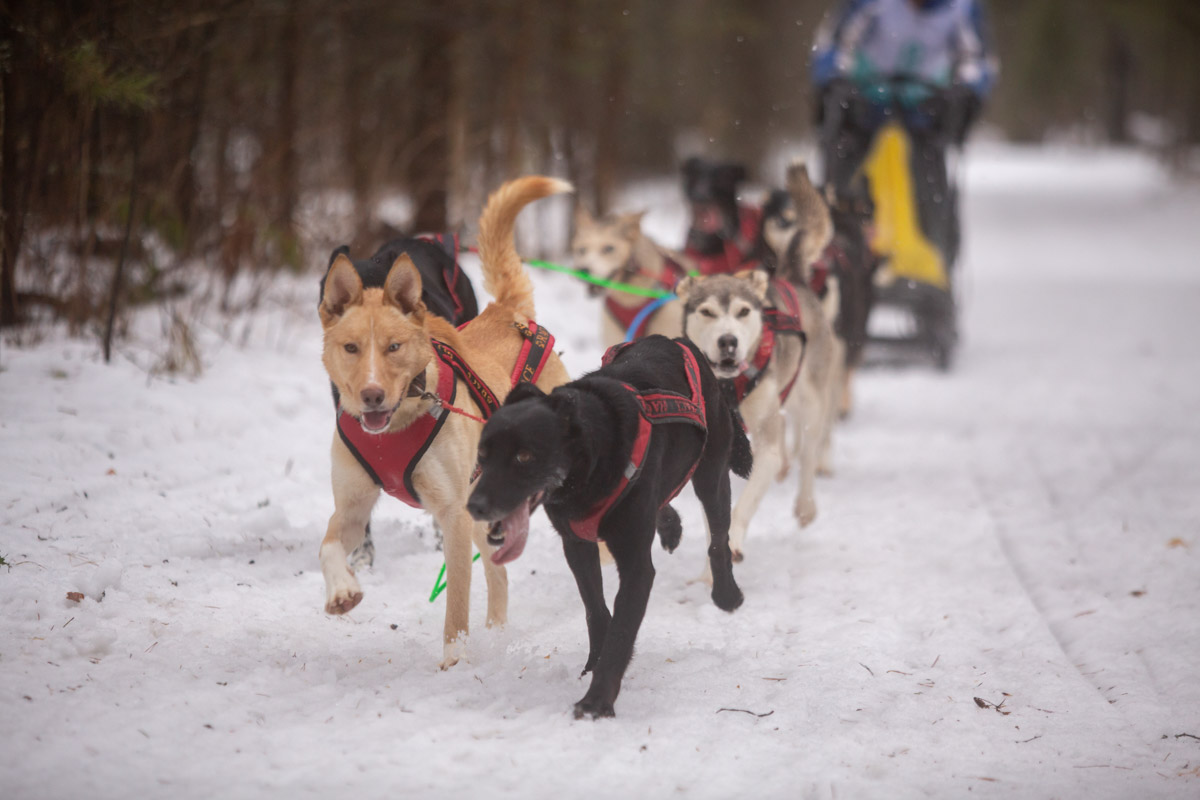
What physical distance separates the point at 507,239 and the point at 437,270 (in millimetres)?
478

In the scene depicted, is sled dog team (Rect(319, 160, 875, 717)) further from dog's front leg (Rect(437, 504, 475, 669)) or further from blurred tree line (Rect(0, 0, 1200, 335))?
blurred tree line (Rect(0, 0, 1200, 335))

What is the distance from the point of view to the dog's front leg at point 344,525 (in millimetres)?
3111

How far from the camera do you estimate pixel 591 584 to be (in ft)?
10.2

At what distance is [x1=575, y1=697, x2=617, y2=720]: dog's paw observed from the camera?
9.61ft

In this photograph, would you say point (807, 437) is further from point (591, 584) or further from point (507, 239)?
point (591, 584)

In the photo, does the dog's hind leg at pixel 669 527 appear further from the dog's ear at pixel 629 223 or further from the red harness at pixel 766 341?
the dog's ear at pixel 629 223

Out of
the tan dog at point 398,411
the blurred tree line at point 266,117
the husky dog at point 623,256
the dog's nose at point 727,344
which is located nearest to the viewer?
the tan dog at point 398,411

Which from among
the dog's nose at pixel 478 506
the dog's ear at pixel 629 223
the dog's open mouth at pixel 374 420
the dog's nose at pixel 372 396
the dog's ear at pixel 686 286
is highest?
the dog's ear at pixel 629 223

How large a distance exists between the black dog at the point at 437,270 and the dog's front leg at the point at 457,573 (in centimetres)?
116

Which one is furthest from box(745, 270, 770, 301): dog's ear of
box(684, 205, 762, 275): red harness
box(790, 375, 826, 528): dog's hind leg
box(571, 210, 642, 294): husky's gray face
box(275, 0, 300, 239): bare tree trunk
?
box(275, 0, 300, 239): bare tree trunk

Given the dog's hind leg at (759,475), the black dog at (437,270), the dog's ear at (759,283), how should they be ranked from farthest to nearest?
the dog's ear at (759,283) < the dog's hind leg at (759,475) < the black dog at (437,270)

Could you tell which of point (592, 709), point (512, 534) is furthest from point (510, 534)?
point (592, 709)

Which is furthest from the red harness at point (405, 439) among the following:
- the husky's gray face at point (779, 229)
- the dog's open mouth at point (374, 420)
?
the husky's gray face at point (779, 229)

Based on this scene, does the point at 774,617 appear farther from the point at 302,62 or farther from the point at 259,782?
the point at 302,62
